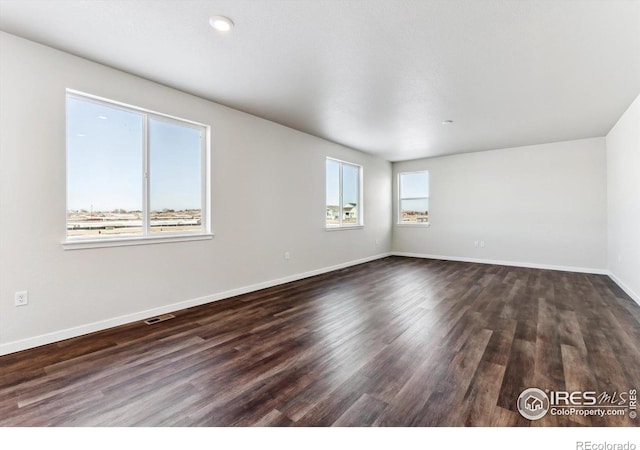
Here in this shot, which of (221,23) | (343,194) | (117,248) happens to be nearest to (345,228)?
(343,194)

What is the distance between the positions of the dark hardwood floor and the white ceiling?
2569 millimetres

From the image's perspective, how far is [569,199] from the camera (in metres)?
5.75

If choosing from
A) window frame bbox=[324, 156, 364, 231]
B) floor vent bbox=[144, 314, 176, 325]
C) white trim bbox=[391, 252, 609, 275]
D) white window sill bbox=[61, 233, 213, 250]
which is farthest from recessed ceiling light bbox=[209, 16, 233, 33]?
white trim bbox=[391, 252, 609, 275]

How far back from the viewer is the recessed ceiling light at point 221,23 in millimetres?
2230

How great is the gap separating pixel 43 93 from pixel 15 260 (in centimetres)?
146

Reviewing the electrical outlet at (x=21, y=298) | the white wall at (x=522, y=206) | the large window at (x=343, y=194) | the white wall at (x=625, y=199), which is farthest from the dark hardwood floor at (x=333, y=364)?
the large window at (x=343, y=194)

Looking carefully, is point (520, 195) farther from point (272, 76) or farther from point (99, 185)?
point (99, 185)

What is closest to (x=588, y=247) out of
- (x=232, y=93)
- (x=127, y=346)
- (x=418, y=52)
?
(x=418, y=52)

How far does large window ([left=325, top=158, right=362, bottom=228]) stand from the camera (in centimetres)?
603

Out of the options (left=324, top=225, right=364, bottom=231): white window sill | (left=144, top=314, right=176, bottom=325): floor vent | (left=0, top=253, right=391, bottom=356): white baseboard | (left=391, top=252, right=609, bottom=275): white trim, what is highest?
(left=324, top=225, right=364, bottom=231): white window sill

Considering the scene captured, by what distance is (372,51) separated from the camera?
266cm

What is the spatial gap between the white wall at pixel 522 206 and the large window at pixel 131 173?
5.70m

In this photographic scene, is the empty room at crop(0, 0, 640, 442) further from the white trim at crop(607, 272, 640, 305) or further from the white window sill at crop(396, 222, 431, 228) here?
the white window sill at crop(396, 222, 431, 228)

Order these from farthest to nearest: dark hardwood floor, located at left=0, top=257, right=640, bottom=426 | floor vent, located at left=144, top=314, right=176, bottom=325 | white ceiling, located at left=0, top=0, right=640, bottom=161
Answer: floor vent, located at left=144, top=314, right=176, bottom=325, white ceiling, located at left=0, top=0, right=640, bottom=161, dark hardwood floor, located at left=0, top=257, right=640, bottom=426
